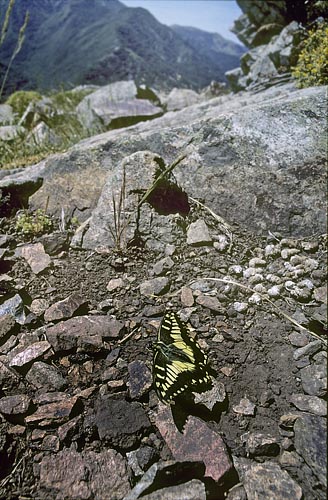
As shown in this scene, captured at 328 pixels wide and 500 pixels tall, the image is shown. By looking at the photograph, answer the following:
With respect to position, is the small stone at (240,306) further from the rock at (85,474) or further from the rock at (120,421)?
the rock at (85,474)

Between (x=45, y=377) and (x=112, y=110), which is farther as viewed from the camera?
(x=112, y=110)

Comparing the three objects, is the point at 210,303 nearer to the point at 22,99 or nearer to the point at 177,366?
the point at 177,366

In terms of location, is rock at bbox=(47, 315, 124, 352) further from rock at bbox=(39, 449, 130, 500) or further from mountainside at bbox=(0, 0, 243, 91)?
mountainside at bbox=(0, 0, 243, 91)

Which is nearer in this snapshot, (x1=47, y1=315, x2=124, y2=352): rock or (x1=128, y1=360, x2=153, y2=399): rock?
(x1=128, y1=360, x2=153, y2=399): rock

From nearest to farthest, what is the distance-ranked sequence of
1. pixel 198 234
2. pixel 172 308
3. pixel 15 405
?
pixel 15 405 → pixel 172 308 → pixel 198 234

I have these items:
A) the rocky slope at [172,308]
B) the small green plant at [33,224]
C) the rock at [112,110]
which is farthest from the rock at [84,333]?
the rock at [112,110]

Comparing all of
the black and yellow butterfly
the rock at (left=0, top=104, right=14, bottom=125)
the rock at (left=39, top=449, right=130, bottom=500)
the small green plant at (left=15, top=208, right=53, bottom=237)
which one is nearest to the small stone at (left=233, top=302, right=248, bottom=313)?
the black and yellow butterfly

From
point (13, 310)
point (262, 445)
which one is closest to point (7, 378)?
point (13, 310)
